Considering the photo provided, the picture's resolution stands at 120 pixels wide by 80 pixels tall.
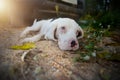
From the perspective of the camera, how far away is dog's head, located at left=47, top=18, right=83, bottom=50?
1.46 metres

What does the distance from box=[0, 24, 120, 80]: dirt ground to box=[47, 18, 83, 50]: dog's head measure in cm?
4

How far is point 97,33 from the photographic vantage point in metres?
1.58

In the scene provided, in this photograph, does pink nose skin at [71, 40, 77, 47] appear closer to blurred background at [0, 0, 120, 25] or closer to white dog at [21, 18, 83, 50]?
white dog at [21, 18, 83, 50]

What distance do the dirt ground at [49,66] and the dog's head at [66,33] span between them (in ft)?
0.12

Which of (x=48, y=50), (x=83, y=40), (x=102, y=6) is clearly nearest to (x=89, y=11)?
(x=102, y=6)

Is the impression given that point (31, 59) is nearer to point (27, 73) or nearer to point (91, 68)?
point (27, 73)

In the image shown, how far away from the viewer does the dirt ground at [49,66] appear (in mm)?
1410

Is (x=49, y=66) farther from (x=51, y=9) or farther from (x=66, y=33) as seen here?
(x=51, y=9)

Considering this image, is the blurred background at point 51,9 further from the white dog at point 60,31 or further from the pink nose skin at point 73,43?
the pink nose skin at point 73,43

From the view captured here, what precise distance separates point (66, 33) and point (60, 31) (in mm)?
37

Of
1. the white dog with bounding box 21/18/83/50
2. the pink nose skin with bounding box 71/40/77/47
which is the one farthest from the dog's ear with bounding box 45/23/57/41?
the pink nose skin with bounding box 71/40/77/47

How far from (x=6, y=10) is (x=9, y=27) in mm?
96

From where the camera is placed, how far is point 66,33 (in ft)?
4.85

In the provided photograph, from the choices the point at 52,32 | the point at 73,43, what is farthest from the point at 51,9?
the point at 73,43
